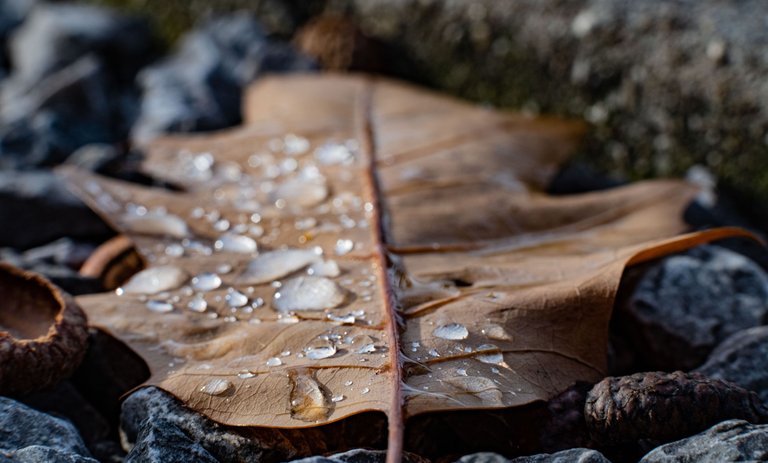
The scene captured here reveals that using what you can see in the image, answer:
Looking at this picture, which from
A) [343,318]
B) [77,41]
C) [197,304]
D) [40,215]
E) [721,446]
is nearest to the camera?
[721,446]

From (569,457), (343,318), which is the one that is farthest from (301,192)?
(569,457)

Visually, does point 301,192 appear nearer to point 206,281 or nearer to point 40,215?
point 206,281

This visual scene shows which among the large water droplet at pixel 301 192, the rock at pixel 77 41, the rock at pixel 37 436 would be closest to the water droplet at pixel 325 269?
the large water droplet at pixel 301 192

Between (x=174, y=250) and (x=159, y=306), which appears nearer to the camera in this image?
(x=159, y=306)

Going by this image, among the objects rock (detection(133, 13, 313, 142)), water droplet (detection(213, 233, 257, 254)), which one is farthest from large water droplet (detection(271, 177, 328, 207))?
rock (detection(133, 13, 313, 142))

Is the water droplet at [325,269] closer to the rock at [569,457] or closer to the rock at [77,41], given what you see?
the rock at [569,457]

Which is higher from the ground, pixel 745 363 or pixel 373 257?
pixel 373 257

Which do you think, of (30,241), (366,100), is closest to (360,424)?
(30,241)
